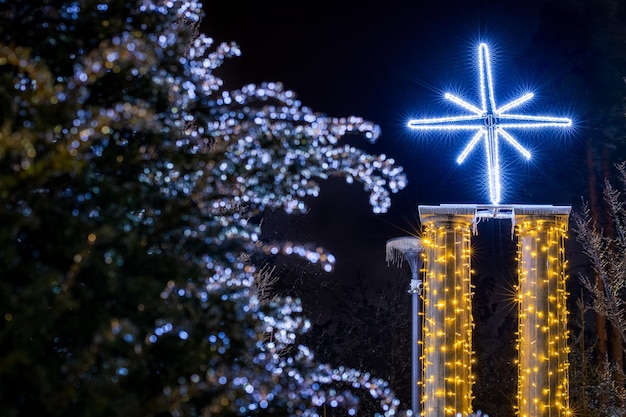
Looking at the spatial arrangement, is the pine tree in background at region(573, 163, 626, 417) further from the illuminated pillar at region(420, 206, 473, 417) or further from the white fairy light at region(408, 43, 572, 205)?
the illuminated pillar at region(420, 206, 473, 417)

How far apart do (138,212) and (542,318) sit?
710cm

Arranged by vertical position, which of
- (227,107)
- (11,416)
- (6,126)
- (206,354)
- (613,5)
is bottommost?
(11,416)

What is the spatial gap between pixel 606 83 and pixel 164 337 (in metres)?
15.4

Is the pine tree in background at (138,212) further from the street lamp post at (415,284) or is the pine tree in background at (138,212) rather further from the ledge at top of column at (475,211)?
the ledge at top of column at (475,211)

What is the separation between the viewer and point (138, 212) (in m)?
3.98

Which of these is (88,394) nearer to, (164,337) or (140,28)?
(164,337)

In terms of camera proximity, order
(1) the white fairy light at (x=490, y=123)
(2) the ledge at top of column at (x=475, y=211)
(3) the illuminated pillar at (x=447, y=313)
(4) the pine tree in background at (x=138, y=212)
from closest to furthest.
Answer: (4) the pine tree in background at (x=138, y=212), (3) the illuminated pillar at (x=447, y=313), (2) the ledge at top of column at (x=475, y=211), (1) the white fairy light at (x=490, y=123)

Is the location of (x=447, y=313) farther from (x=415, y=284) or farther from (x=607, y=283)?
(x=607, y=283)

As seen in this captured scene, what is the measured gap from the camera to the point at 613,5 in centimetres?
1675

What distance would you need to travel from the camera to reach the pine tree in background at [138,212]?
2988 mm

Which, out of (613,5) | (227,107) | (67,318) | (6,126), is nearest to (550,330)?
(227,107)

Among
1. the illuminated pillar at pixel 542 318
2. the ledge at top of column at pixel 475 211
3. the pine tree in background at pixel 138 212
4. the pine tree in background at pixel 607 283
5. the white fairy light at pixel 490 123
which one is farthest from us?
the pine tree in background at pixel 607 283

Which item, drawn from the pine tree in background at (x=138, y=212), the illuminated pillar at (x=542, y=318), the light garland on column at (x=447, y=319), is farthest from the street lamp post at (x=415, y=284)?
the pine tree in background at (x=138, y=212)

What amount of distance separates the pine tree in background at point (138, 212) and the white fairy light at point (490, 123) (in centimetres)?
608
